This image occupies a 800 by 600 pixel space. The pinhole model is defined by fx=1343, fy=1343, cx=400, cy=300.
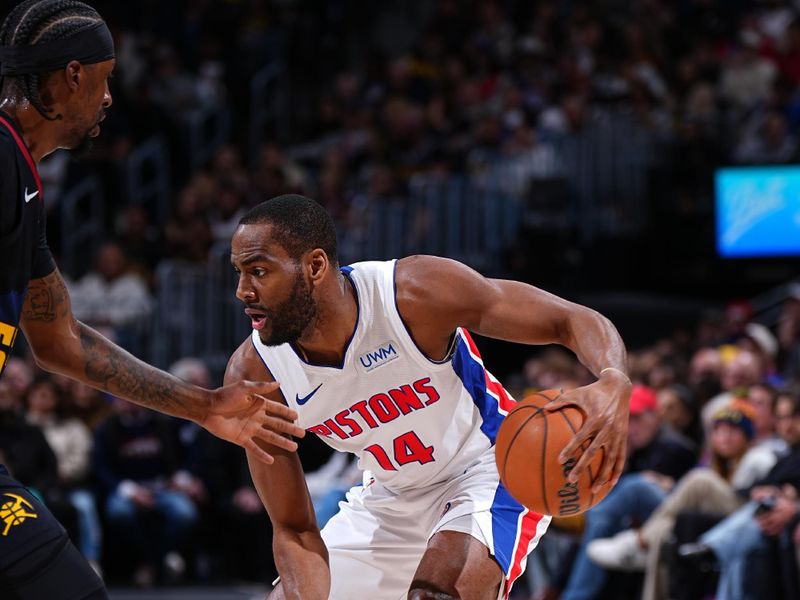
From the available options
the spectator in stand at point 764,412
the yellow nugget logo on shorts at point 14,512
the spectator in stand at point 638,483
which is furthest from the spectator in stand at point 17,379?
the yellow nugget logo on shorts at point 14,512

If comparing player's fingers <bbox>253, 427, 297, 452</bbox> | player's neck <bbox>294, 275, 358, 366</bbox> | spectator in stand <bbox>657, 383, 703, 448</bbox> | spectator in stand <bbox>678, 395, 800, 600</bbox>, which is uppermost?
player's neck <bbox>294, 275, 358, 366</bbox>

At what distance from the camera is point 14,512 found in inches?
132

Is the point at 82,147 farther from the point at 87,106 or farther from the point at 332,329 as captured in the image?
the point at 332,329

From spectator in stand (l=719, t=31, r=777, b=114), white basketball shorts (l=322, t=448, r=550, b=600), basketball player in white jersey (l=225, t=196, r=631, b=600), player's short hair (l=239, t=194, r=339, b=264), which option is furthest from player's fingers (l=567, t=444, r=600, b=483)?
spectator in stand (l=719, t=31, r=777, b=114)

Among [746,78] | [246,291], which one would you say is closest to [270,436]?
[246,291]

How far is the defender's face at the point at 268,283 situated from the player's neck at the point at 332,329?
4.3 inches

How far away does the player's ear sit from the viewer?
4.37 metres

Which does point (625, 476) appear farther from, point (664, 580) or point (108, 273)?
point (108, 273)

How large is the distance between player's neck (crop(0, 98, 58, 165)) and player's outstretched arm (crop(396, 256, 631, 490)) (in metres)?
1.35

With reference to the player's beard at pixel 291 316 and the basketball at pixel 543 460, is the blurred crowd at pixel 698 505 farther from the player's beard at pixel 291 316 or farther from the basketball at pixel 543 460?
the basketball at pixel 543 460

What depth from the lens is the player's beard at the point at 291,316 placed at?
4.32 metres

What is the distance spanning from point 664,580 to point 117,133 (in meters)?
9.20

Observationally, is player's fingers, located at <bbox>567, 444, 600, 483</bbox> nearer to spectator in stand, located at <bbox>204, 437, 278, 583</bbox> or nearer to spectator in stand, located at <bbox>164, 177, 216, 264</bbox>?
spectator in stand, located at <bbox>204, 437, 278, 583</bbox>

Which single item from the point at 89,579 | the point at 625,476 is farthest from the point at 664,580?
the point at 89,579
